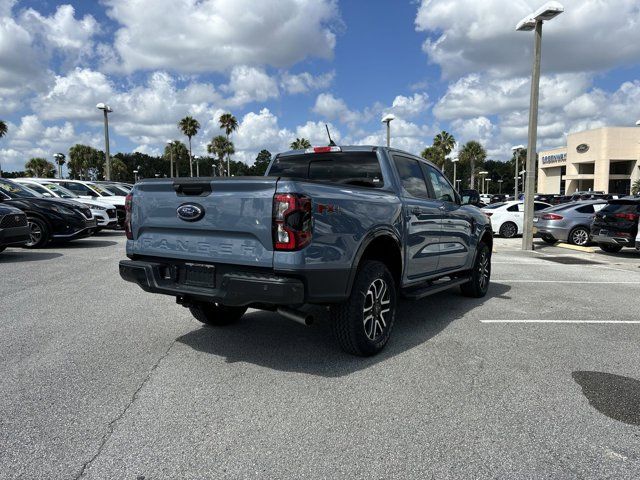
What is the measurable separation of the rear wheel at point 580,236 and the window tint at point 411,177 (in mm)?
12045

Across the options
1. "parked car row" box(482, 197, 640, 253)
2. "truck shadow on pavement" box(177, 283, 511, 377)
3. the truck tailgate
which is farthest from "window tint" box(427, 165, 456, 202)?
"parked car row" box(482, 197, 640, 253)

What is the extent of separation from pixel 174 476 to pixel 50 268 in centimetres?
761

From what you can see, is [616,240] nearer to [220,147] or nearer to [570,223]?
[570,223]

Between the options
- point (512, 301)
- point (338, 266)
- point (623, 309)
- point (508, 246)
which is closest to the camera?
point (338, 266)

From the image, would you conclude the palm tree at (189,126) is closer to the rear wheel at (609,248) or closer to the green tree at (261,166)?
the green tree at (261,166)

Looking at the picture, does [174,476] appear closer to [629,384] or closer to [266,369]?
[266,369]

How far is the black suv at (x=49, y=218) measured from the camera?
11328mm

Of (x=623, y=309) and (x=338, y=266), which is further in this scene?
(x=623, y=309)

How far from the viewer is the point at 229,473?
99.8 inches

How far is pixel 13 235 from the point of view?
9391 millimetres

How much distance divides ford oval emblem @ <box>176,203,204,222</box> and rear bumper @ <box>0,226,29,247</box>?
709 cm

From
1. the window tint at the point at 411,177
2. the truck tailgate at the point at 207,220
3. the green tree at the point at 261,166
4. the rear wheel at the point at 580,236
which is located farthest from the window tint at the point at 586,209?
the truck tailgate at the point at 207,220

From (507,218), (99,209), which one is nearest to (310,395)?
(99,209)

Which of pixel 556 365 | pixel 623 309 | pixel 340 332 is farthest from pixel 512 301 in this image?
pixel 340 332
